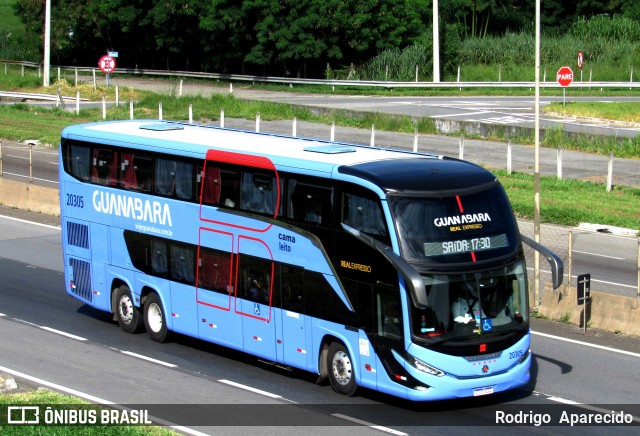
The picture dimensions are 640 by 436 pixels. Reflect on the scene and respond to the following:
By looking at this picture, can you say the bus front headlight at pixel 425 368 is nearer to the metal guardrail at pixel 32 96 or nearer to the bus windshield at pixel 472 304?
the bus windshield at pixel 472 304

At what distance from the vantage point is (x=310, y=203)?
15445 millimetres

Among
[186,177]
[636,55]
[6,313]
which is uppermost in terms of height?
[636,55]

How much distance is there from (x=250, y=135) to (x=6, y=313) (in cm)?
614

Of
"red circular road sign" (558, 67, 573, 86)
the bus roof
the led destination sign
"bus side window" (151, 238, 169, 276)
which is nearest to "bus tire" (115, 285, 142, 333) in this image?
"bus side window" (151, 238, 169, 276)

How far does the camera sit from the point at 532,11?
84.2 metres

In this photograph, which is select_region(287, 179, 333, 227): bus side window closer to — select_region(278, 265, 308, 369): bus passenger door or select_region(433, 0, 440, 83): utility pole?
select_region(278, 265, 308, 369): bus passenger door

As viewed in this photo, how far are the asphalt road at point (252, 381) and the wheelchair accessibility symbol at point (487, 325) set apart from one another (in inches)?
46.6

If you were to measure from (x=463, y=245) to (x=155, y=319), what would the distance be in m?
6.79

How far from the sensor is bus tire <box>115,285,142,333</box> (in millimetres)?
18922

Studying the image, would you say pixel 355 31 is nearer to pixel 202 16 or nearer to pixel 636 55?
pixel 202 16

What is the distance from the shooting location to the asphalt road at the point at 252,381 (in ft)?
45.8

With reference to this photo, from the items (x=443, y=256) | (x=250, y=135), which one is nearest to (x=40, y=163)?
A: (x=250, y=135)

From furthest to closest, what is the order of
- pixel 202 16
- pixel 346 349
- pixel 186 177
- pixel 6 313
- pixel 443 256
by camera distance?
pixel 202 16 < pixel 6 313 < pixel 186 177 < pixel 346 349 < pixel 443 256

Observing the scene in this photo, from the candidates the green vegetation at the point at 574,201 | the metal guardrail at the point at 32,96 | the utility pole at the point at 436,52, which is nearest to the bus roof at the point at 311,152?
the green vegetation at the point at 574,201
